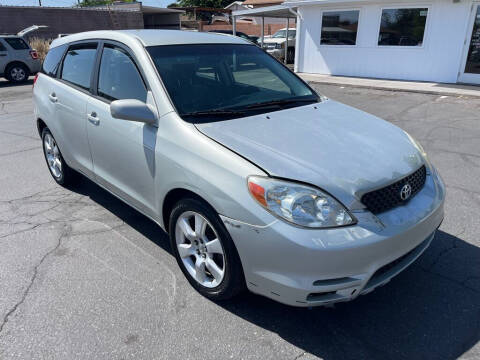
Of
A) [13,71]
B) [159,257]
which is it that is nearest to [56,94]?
[159,257]

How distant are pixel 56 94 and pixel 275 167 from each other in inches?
118

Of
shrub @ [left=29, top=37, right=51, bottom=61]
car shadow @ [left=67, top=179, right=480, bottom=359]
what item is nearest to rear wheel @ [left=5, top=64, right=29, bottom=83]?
shrub @ [left=29, top=37, right=51, bottom=61]

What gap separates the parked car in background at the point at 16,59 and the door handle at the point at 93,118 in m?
14.5

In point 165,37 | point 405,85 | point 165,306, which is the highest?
point 165,37

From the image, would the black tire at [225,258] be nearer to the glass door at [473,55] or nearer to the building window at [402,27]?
the glass door at [473,55]

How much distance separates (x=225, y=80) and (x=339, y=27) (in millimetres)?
12429

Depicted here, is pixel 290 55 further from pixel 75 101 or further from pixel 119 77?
pixel 119 77

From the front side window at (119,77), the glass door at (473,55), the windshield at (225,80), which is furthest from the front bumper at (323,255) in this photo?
the glass door at (473,55)

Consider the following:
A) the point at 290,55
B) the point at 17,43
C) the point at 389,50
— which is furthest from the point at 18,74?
the point at 389,50

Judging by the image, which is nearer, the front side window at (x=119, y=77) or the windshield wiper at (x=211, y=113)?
the windshield wiper at (x=211, y=113)

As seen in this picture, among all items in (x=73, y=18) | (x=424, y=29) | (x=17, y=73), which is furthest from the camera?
(x=73, y=18)

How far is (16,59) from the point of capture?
1527 centimetres

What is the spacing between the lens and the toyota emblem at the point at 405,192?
240cm

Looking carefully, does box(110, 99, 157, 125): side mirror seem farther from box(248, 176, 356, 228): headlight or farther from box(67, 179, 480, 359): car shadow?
box(67, 179, 480, 359): car shadow
